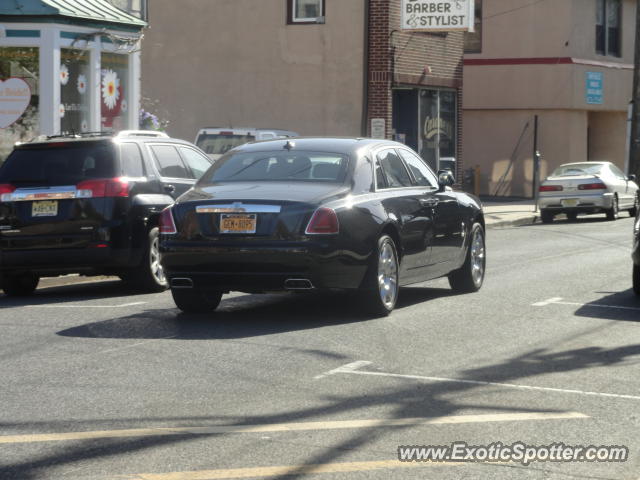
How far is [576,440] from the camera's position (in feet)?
21.1

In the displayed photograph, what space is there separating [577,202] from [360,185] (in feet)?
60.9

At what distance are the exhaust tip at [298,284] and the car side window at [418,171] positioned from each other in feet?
7.99

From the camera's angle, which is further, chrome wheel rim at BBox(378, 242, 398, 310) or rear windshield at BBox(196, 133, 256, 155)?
rear windshield at BBox(196, 133, 256, 155)

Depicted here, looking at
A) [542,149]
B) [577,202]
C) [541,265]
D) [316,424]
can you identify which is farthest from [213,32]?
[316,424]

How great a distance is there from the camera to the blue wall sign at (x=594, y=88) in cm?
3991

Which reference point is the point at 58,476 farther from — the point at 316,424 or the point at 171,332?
the point at 171,332

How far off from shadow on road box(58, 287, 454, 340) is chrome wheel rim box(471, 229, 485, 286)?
2.58 feet

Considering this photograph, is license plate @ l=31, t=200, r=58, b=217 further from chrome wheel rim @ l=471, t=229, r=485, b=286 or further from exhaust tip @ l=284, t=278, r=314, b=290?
chrome wheel rim @ l=471, t=229, r=485, b=286

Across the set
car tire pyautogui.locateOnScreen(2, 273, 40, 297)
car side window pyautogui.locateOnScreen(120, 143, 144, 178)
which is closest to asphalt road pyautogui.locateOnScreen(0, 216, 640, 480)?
car tire pyautogui.locateOnScreen(2, 273, 40, 297)

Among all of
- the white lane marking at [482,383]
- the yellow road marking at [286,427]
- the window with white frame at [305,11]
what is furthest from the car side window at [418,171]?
the window with white frame at [305,11]

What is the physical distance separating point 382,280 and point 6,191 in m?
4.31

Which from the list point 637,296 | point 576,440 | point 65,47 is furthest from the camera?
point 65,47

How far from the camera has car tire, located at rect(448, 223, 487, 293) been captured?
13.3 meters

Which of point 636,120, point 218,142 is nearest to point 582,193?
point 636,120
